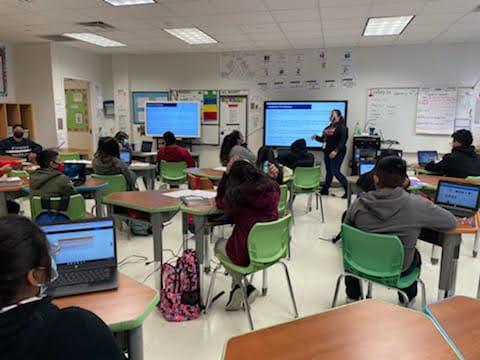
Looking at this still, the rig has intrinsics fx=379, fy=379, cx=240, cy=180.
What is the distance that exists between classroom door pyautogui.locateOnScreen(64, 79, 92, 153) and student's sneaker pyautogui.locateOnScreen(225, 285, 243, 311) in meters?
6.94

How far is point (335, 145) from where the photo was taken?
6926mm

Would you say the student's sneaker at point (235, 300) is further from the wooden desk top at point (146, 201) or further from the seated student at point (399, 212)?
the seated student at point (399, 212)

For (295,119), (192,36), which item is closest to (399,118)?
(295,119)

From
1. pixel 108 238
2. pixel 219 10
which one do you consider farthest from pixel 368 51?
pixel 108 238

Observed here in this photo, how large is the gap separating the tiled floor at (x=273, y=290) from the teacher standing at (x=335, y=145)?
1875 millimetres

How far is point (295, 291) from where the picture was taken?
127 inches

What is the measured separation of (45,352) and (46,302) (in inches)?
4.9

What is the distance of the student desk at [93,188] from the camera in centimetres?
387

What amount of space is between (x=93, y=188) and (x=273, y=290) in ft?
6.96

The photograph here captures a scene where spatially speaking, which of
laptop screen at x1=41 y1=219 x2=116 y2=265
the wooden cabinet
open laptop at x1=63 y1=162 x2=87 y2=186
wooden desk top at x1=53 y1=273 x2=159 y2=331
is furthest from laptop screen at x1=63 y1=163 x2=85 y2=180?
the wooden cabinet

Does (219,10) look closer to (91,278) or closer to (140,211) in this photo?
(140,211)

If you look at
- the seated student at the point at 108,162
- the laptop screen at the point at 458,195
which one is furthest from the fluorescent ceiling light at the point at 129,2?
the laptop screen at the point at 458,195

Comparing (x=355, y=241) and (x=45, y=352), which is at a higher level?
(x=45, y=352)

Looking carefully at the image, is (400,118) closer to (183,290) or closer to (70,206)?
(183,290)
